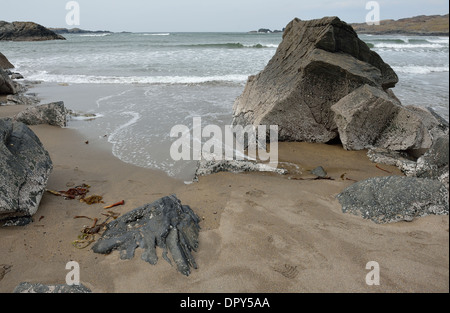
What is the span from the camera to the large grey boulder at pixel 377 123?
573 centimetres

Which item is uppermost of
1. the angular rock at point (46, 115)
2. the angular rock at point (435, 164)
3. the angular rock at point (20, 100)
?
the angular rock at point (20, 100)

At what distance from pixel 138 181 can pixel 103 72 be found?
49.9 ft

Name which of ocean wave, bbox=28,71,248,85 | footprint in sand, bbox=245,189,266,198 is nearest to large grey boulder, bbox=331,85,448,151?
footprint in sand, bbox=245,189,266,198

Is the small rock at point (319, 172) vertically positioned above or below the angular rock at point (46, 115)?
below

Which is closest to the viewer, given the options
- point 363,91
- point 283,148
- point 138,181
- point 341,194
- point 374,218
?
point 374,218

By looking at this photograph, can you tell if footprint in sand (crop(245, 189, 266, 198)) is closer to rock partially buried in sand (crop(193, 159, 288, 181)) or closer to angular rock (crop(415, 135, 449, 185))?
rock partially buried in sand (crop(193, 159, 288, 181))

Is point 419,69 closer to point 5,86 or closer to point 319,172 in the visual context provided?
point 319,172

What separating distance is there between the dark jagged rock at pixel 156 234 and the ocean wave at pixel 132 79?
497 inches

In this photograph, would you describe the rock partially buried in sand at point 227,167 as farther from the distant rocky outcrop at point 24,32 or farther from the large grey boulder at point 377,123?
the distant rocky outcrop at point 24,32

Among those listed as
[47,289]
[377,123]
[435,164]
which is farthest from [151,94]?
[47,289]

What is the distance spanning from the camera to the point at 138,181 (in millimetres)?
4918

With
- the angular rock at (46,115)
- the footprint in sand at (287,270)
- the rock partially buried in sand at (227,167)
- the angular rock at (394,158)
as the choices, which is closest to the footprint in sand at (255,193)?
the rock partially buried in sand at (227,167)
